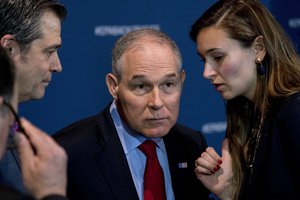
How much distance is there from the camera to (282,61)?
1995mm

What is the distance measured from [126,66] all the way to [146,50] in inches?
3.0

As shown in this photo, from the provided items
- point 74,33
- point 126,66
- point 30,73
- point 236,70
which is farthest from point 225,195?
point 74,33

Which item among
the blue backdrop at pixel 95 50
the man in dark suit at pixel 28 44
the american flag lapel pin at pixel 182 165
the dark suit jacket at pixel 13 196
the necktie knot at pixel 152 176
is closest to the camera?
the dark suit jacket at pixel 13 196

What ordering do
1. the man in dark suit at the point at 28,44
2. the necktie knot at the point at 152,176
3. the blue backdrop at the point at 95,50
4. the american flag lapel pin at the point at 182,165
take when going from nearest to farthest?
the man in dark suit at the point at 28,44 → the necktie knot at the point at 152,176 → the american flag lapel pin at the point at 182,165 → the blue backdrop at the point at 95,50

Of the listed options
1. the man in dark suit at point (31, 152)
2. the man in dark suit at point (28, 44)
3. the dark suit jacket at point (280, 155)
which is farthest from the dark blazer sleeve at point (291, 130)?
the man in dark suit at point (31, 152)

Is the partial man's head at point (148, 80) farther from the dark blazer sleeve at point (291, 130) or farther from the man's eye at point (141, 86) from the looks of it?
the dark blazer sleeve at point (291, 130)

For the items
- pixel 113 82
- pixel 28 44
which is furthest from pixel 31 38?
pixel 113 82

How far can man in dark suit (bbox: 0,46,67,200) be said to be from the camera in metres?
1.17

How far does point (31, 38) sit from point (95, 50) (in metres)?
0.79

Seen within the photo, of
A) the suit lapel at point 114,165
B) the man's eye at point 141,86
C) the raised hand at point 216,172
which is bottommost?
the raised hand at point 216,172

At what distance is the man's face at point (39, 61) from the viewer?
1.85 m

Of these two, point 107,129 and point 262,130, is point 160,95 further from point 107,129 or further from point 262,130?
point 262,130

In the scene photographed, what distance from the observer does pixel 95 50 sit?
2.64m

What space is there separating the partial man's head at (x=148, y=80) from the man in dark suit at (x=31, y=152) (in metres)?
0.69
